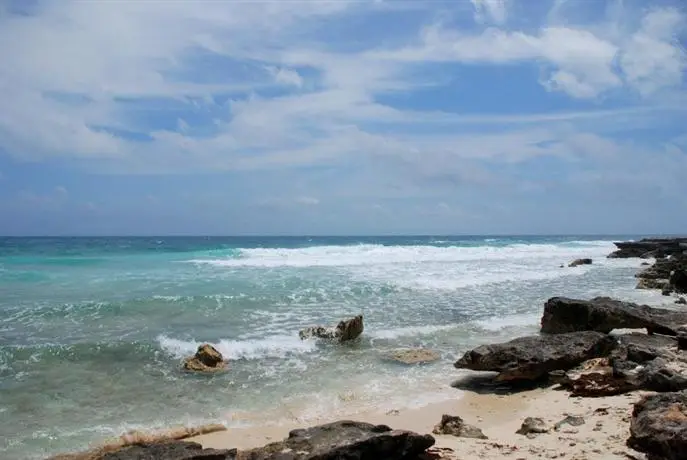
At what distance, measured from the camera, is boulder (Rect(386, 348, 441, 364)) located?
1053 cm

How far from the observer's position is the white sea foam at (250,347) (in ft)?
37.1

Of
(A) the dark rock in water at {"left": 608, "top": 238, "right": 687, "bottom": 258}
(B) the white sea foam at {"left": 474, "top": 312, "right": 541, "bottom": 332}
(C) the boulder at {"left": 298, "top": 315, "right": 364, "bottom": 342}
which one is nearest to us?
(C) the boulder at {"left": 298, "top": 315, "right": 364, "bottom": 342}

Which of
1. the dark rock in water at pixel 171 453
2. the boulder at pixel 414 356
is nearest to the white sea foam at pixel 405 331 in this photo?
the boulder at pixel 414 356

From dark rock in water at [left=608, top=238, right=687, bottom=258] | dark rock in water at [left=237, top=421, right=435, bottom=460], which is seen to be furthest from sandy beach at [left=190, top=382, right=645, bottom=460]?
dark rock in water at [left=608, top=238, right=687, bottom=258]

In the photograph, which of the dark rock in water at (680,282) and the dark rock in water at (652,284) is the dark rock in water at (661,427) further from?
the dark rock in water at (652,284)

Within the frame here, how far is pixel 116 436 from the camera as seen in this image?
718 cm

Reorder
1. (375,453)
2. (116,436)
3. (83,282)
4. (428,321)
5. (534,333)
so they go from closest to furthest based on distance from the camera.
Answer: (375,453) → (116,436) → (534,333) → (428,321) → (83,282)

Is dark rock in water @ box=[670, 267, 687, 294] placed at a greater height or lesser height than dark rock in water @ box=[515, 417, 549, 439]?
greater

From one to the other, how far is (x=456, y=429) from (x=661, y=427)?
218 centimetres

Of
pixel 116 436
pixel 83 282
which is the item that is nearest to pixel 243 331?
pixel 116 436

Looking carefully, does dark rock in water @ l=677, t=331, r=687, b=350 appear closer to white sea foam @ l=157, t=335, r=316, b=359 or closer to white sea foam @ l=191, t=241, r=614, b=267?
white sea foam @ l=157, t=335, r=316, b=359

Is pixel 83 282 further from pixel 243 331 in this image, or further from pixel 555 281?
pixel 555 281

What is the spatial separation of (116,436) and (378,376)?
425cm

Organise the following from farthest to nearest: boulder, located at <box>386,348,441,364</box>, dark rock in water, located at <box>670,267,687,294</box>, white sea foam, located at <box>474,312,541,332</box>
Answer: dark rock in water, located at <box>670,267,687,294</box> < white sea foam, located at <box>474,312,541,332</box> < boulder, located at <box>386,348,441,364</box>
